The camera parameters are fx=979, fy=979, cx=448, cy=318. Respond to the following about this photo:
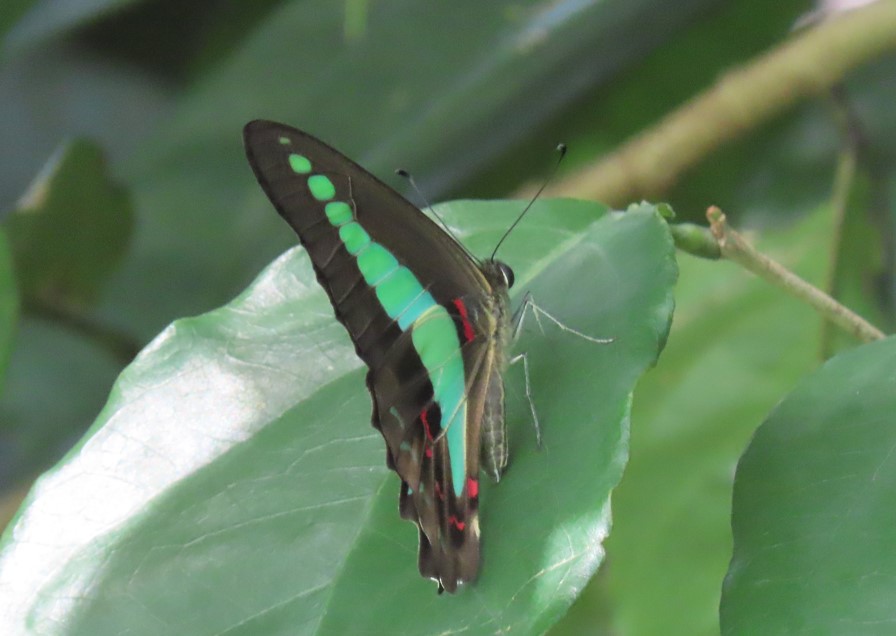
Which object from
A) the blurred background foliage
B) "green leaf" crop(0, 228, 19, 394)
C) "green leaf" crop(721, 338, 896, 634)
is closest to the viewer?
"green leaf" crop(721, 338, 896, 634)

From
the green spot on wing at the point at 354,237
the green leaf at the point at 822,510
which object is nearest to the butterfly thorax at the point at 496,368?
the green spot on wing at the point at 354,237

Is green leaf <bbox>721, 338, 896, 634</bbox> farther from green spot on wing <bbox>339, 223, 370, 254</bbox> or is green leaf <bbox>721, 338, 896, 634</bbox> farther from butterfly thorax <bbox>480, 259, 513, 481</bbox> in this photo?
green spot on wing <bbox>339, 223, 370, 254</bbox>

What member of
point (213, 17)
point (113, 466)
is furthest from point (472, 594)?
point (213, 17)

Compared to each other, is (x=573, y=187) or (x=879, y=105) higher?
(x=573, y=187)

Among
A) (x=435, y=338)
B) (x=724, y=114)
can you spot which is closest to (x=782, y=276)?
(x=435, y=338)

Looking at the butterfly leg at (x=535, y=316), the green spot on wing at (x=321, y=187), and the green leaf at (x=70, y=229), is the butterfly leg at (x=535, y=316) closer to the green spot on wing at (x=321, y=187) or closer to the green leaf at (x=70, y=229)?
the green spot on wing at (x=321, y=187)

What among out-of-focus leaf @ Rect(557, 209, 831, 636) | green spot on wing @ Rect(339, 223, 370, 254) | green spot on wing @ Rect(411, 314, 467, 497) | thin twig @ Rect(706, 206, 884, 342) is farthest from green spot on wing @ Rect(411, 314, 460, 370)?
out-of-focus leaf @ Rect(557, 209, 831, 636)

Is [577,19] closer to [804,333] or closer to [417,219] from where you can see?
[804,333]

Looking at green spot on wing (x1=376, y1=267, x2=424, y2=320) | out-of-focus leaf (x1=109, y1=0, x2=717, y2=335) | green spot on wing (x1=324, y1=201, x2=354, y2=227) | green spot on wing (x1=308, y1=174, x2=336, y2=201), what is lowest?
out-of-focus leaf (x1=109, y1=0, x2=717, y2=335)
